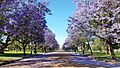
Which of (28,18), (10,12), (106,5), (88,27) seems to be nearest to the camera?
(10,12)

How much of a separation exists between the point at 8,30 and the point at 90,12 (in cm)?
1528

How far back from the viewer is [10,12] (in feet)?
85.9

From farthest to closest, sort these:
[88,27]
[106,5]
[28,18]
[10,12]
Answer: [88,27]
[106,5]
[28,18]
[10,12]

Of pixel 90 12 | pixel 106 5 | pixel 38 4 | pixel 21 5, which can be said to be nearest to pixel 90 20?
pixel 90 12

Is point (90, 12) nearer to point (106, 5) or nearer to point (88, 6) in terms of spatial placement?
point (88, 6)

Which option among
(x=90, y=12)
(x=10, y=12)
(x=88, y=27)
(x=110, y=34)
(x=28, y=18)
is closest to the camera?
(x=10, y=12)

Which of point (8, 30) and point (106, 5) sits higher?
point (106, 5)

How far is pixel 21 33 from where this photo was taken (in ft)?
97.8

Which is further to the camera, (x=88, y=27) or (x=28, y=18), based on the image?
(x=88, y=27)

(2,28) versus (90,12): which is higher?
(90,12)

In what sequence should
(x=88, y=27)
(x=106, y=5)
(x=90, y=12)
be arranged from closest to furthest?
(x=106, y=5) → (x=90, y=12) → (x=88, y=27)

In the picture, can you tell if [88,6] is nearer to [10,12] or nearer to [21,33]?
[21,33]

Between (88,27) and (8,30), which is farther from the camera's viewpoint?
(88,27)

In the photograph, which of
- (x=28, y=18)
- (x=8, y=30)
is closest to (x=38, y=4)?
(x=28, y=18)
